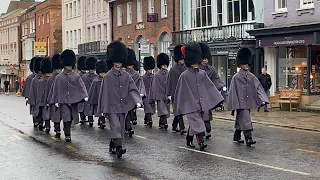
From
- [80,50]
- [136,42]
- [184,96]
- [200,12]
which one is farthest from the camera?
[80,50]

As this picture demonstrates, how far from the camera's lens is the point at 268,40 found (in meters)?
27.1

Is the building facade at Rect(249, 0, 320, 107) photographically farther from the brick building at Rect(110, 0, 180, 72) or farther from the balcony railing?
the brick building at Rect(110, 0, 180, 72)

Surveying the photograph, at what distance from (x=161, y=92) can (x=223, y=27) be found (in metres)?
14.1

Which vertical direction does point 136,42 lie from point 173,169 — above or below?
above

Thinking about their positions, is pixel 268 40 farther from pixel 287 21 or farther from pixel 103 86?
pixel 103 86

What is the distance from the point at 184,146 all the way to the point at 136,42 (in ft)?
98.4

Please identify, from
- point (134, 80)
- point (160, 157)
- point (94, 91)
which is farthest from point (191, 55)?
point (94, 91)

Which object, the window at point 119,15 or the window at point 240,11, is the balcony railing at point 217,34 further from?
the window at point 119,15

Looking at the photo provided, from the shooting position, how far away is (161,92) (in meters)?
17.8

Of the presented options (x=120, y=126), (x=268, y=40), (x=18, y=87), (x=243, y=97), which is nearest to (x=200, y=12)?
(x=268, y=40)

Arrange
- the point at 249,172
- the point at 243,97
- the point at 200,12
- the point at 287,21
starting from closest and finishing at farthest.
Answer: the point at 249,172 → the point at 243,97 → the point at 287,21 → the point at 200,12

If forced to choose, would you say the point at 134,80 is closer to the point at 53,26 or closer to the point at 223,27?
the point at 223,27

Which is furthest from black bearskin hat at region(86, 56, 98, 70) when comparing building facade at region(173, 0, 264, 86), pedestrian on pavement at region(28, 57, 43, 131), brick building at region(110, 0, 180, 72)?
brick building at region(110, 0, 180, 72)

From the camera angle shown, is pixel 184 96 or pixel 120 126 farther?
pixel 184 96
